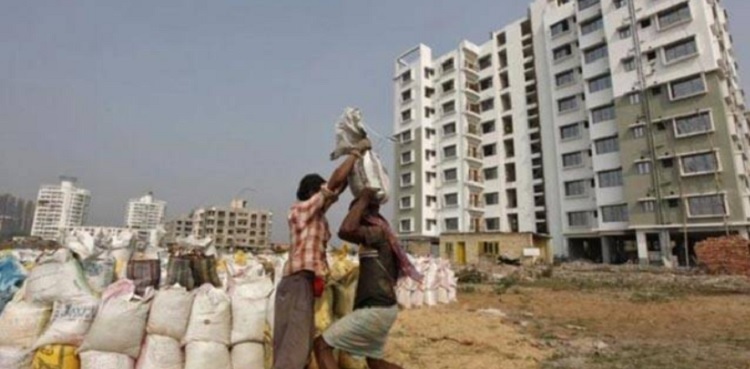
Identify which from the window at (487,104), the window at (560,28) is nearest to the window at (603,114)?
the window at (560,28)

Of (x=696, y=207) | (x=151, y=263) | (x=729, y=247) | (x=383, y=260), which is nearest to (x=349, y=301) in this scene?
(x=383, y=260)

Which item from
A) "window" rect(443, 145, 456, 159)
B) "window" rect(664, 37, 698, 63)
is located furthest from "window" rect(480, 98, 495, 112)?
"window" rect(664, 37, 698, 63)

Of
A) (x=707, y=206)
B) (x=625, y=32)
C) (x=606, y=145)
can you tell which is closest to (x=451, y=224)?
(x=606, y=145)

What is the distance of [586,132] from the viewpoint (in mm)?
32125

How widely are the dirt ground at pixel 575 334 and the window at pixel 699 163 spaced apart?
18.6 metres

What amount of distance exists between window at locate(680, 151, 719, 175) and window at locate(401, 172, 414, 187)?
74.7 feet

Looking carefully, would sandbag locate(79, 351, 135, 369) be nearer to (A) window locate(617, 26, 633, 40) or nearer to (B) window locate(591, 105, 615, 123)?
(B) window locate(591, 105, 615, 123)

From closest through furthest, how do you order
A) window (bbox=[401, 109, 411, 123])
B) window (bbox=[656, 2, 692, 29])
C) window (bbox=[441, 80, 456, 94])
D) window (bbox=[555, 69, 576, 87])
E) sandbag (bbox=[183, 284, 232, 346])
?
sandbag (bbox=[183, 284, 232, 346]) → window (bbox=[656, 2, 692, 29]) → window (bbox=[555, 69, 576, 87]) → window (bbox=[441, 80, 456, 94]) → window (bbox=[401, 109, 411, 123])

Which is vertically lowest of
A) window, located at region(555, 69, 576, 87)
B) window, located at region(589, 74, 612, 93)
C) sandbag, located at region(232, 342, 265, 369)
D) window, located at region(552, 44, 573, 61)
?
sandbag, located at region(232, 342, 265, 369)

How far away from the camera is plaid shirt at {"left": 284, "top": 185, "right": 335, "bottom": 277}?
2555mm

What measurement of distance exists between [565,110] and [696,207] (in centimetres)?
1181

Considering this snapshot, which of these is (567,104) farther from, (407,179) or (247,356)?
(247,356)

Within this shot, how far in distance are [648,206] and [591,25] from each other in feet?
47.8

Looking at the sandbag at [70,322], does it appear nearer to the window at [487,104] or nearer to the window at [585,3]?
the window at [585,3]
